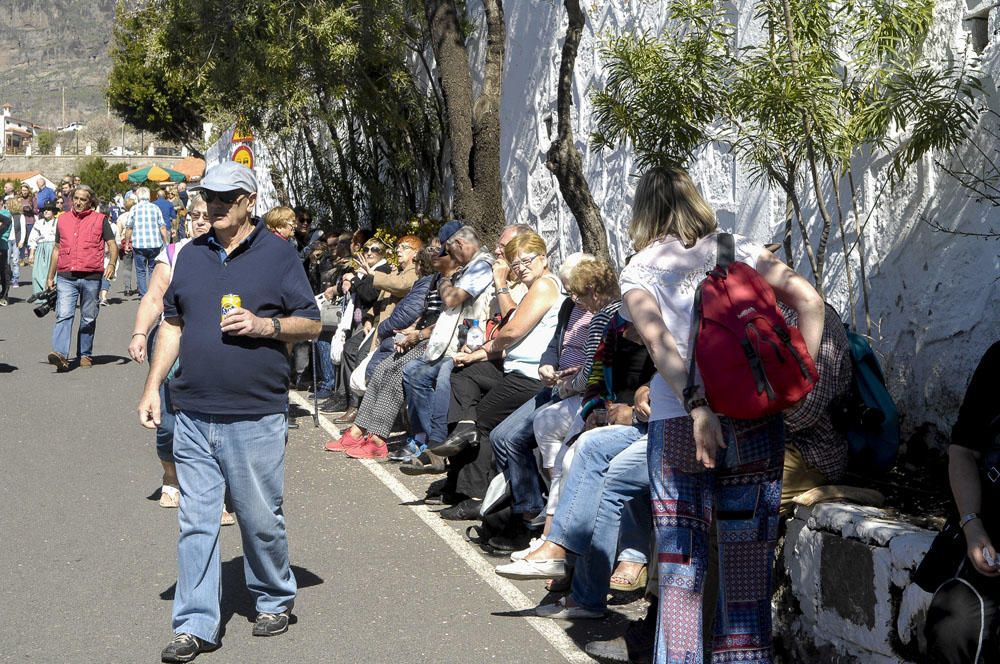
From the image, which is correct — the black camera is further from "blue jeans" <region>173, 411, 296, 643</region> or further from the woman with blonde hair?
the woman with blonde hair

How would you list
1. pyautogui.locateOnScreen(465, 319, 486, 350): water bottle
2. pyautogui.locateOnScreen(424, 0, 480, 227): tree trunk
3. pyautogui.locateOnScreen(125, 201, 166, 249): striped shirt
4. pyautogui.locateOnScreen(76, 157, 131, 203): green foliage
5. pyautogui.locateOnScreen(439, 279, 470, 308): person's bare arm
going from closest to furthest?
1. pyautogui.locateOnScreen(465, 319, 486, 350): water bottle
2. pyautogui.locateOnScreen(439, 279, 470, 308): person's bare arm
3. pyautogui.locateOnScreen(424, 0, 480, 227): tree trunk
4. pyautogui.locateOnScreen(125, 201, 166, 249): striped shirt
5. pyautogui.locateOnScreen(76, 157, 131, 203): green foliage

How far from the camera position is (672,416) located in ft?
14.7

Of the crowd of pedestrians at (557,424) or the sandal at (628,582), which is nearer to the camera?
the crowd of pedestrians at (557,424)

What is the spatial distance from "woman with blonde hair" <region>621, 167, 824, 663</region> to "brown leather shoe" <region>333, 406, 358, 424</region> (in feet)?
23.2

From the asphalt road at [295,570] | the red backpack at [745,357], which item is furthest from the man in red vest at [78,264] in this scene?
the red backpack at [745,357]

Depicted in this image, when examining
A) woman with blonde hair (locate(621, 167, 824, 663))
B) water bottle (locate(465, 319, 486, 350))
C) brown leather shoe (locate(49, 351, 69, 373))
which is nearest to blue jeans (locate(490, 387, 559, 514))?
water bottle (locate(465, 319, 486, 350))

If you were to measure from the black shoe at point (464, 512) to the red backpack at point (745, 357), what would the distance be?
12.1ft

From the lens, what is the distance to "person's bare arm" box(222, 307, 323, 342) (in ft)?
17.3

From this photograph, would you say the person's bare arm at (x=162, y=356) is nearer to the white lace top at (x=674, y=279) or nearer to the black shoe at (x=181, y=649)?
the black shoe at (x=181, y=649)

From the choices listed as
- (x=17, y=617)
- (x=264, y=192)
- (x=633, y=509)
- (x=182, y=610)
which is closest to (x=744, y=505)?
(x=633, y=509)

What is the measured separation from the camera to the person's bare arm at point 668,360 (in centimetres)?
423

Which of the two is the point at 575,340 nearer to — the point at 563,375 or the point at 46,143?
the point at 563,375

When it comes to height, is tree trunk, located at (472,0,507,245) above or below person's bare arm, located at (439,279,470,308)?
above

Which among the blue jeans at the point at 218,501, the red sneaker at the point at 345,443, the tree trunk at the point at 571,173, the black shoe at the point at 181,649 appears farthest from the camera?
the red sneaker at the point at 345,443
